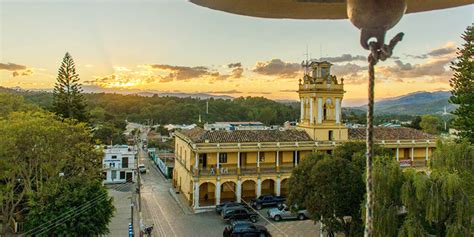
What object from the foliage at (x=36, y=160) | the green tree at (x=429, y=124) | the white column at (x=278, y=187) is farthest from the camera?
the green tree at (x=429, y=124)

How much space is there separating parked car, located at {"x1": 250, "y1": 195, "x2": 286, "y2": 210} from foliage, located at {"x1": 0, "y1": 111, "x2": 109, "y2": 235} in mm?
9253

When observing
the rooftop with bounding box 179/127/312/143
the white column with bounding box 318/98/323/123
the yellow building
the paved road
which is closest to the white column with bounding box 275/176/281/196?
the yellow building

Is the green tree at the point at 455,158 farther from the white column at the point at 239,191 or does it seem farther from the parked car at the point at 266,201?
the white column at the point at 239,191

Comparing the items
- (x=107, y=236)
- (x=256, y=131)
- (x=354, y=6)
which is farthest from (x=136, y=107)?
(x=354, y=6)

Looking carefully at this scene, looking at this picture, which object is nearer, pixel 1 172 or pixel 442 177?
pixel 442 177

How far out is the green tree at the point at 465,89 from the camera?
2211 centimetres

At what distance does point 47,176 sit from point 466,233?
14.8 meters

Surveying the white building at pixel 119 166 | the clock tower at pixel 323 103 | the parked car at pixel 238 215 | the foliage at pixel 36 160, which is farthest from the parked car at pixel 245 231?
the white building at pixel 119 166

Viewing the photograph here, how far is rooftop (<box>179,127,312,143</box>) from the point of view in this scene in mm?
23642

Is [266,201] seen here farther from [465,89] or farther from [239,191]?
[465,89]

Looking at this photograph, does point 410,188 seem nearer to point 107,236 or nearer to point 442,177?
point 442,177

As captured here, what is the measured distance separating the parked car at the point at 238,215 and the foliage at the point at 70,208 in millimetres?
6263

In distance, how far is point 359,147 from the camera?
56.9 ft

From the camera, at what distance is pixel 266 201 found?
2227cm
